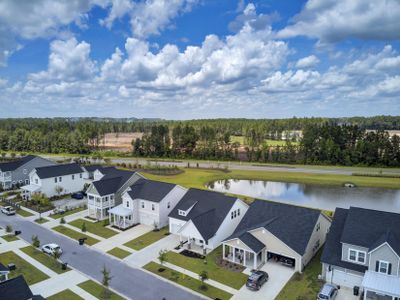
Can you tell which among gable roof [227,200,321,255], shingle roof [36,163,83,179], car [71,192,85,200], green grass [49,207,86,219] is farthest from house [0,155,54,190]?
gable roof [227,200,321,255]

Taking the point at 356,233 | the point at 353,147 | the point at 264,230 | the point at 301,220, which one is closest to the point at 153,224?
the point at 264,230

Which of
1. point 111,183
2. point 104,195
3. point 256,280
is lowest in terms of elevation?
point 256,280

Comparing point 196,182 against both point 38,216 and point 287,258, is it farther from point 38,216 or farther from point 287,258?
point 287,258

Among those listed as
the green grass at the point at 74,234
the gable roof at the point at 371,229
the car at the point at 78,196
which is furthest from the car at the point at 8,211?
the gable roof at the point at 371,229

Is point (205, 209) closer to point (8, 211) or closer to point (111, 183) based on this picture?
point (111, 183)

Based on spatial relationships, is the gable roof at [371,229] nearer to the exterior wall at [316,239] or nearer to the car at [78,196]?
the exterior wall at [316,239]

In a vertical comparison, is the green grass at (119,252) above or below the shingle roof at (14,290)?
below

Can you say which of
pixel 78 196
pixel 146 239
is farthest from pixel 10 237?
pixel 78 196
